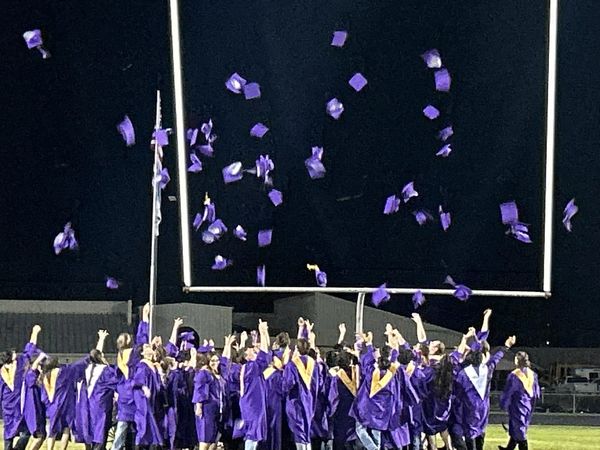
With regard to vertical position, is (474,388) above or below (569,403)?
above

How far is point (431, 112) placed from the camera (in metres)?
16.3

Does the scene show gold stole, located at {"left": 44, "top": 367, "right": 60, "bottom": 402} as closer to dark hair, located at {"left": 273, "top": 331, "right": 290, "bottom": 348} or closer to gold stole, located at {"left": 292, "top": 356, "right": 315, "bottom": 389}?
dark hair, located at {"left": 273, "top": 331, "right": 290, "bottom": 348}

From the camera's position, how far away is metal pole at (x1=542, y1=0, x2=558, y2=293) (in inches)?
635

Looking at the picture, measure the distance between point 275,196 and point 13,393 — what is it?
5.13 metres

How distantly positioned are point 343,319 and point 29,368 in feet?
35.7

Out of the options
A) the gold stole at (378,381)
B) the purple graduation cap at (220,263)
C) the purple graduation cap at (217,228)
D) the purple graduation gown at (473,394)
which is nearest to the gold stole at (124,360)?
the gold stole at (378,381)

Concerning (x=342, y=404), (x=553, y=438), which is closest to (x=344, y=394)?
(x=342, y=404)

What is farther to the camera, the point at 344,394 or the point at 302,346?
the point at 344,394

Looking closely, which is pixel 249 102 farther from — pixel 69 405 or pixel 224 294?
pixel 224 294

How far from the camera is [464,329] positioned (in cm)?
2267

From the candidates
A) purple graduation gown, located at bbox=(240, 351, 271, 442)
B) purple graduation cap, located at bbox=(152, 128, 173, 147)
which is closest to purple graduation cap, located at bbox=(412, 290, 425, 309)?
purple graduation gown, located at bbox=(240, 351, 271, 442)

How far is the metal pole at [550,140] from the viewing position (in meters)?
16.1

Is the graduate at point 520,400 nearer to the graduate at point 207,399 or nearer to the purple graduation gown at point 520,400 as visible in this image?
Result: the purple graduation gown at point 520,400

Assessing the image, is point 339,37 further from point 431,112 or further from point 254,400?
point 254,400
